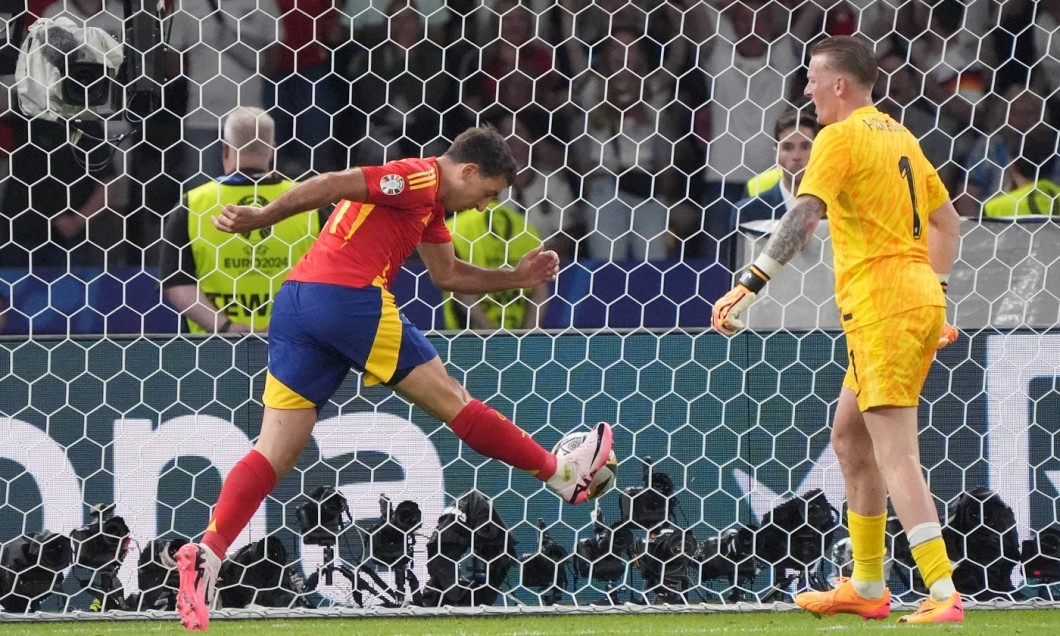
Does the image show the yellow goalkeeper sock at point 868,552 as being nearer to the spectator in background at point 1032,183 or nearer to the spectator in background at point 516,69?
the spectator in background at point 1032,183

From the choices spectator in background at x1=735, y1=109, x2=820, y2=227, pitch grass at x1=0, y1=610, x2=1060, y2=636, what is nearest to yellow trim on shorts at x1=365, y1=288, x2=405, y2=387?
pitch grass at x1=0, y1=610, x2=1060, y2=636

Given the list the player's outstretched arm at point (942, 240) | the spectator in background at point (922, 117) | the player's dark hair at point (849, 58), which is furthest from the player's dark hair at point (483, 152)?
the spectator in background at point (922, 117)

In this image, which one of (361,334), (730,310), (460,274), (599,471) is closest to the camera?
(730,310)

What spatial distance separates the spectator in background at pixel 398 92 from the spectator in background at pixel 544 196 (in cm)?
33

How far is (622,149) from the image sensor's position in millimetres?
5703

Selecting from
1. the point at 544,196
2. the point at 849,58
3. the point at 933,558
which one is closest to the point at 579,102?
the point at 544,196

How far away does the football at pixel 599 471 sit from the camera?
163 inches

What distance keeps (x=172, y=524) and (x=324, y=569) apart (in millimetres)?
544

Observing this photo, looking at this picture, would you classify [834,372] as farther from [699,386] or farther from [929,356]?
[929,356]

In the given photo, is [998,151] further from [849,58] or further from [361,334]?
[361,334]

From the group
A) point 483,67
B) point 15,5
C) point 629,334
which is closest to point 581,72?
point 483,67

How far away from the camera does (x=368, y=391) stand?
15.4ft

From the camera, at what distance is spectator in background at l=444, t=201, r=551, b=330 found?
5.33 meters

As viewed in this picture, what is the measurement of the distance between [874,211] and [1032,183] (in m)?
2.12
